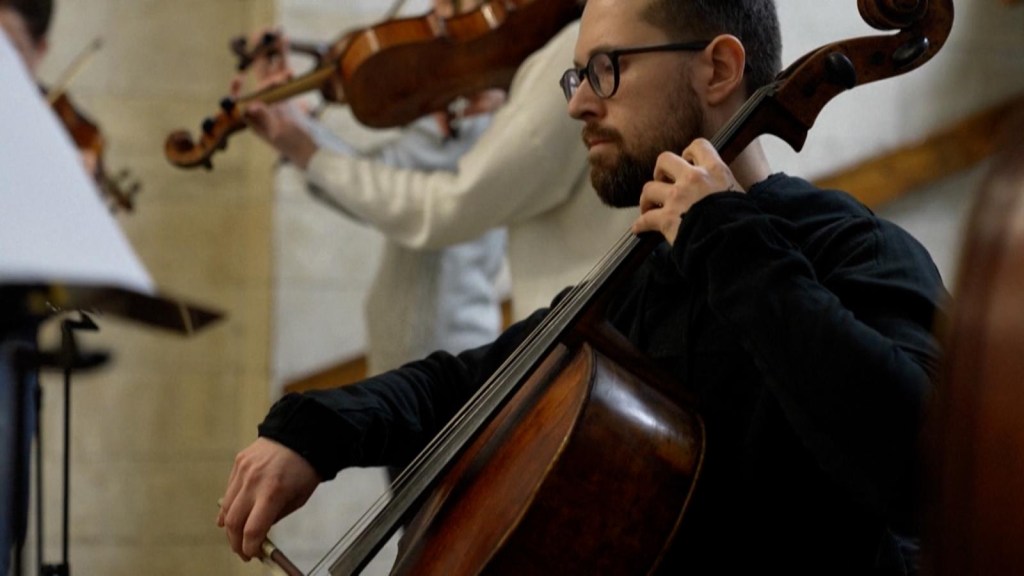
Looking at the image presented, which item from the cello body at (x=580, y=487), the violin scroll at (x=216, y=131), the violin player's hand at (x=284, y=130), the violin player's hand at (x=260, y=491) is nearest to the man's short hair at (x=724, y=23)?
the cello body at (x=580, y=487)

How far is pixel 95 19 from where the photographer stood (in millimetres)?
4453

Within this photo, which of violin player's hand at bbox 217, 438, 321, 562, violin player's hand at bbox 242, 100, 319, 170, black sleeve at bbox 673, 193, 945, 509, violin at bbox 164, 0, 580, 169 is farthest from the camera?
violin player's hand at bbox 242, 100, 319, 170

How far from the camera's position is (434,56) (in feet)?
8.30

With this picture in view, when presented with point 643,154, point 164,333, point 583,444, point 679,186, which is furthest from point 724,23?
point 164,333

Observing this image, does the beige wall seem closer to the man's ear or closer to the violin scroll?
the violin scroll

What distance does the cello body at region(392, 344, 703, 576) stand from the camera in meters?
1.23

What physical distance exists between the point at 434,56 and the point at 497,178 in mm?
297

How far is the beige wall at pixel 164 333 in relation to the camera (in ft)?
13.7

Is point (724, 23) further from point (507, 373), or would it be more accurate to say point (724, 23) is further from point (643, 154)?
point (507, 373)

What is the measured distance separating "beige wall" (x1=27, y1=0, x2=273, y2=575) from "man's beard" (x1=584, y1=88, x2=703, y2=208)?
2534mm

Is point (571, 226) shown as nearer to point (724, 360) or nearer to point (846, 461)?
point (724, 360)

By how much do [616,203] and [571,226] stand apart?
2.48 ft

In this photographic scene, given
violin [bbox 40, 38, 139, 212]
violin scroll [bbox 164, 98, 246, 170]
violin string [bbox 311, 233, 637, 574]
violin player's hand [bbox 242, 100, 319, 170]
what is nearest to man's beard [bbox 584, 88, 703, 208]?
violin string [bbox 311, 233, 637, 574]

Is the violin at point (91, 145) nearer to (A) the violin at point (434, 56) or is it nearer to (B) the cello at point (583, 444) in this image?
(A) the violin at point (434, 56)
